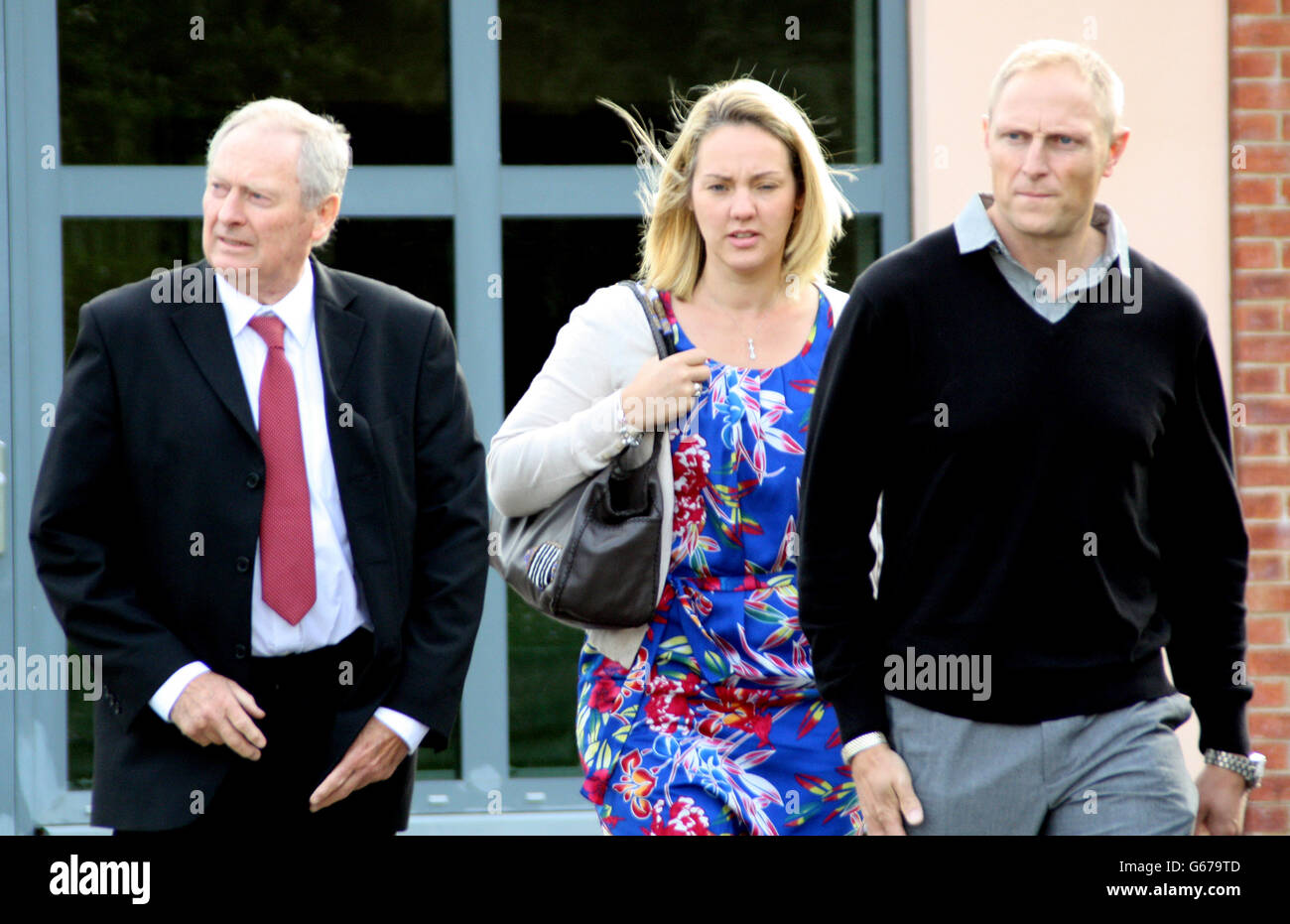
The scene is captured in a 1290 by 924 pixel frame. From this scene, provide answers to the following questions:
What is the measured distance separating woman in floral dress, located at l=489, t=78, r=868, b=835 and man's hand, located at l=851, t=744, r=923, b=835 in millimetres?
480

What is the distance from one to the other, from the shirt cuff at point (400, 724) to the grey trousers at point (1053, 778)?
100cm

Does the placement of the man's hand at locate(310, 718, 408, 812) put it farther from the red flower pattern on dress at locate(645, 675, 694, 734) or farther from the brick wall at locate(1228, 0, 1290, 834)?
the brick wall at locate(1228, 0, 1290, 834)

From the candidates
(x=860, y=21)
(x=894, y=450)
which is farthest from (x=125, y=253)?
(x=894, y=450)

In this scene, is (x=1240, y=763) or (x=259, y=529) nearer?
(x=1240, y=763)

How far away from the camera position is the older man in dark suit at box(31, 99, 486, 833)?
2.99 m

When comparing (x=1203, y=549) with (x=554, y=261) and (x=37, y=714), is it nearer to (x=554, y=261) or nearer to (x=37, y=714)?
(x=554, y=261)

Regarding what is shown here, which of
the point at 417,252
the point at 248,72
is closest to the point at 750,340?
the point at 417,252

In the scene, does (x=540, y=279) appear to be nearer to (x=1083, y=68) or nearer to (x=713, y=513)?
(x=713, y=513)

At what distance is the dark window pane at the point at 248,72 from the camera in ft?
17.7

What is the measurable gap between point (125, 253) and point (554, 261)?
1.45 meters

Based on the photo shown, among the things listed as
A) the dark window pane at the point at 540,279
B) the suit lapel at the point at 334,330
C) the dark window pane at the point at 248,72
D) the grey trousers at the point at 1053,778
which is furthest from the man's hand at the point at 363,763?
the dark window pane at the point at 248,72

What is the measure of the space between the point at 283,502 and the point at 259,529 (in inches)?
2.8

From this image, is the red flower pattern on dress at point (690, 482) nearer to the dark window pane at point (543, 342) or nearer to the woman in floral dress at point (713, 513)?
the woman in floral dress at point (713, 513)

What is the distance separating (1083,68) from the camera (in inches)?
109
